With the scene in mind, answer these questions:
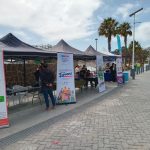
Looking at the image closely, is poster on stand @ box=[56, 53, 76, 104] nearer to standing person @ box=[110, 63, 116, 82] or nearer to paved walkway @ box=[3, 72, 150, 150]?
paved walkway @ box=[3, 72, 150, 150]

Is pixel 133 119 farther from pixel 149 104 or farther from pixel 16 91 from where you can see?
pixel 16 91

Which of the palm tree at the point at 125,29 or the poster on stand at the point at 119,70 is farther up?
the palm tree at the point at 125,29

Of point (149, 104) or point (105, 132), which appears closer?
point (105, 132)

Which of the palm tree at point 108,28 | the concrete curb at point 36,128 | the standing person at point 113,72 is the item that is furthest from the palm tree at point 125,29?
the concrete curb at point 36,128

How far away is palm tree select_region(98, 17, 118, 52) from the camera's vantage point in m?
51.7

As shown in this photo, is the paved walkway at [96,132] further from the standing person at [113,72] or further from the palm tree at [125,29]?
the palm tree at [125,29]

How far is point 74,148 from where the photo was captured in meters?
6.24

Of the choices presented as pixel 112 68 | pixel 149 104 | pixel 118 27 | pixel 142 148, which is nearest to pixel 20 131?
pixel 142 148

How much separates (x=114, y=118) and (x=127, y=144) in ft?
9.55

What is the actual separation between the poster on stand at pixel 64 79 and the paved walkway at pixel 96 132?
4.64ft

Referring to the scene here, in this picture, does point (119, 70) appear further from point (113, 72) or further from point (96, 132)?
point (96, 132)

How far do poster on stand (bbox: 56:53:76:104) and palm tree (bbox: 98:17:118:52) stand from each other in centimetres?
4005

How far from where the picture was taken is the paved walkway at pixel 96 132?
642 centimetres

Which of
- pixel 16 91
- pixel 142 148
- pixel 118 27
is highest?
pixel 118 27
